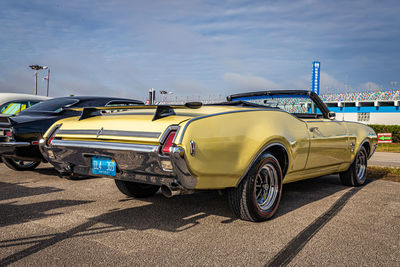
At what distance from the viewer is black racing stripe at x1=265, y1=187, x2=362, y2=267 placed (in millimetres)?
2576

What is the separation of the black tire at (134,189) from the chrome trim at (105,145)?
103 cm

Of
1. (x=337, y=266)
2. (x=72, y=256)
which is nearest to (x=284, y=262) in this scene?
(x=337, y=266)

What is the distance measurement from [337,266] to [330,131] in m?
2.59

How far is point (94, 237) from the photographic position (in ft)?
9.77

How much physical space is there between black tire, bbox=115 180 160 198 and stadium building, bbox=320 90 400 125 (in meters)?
39.7

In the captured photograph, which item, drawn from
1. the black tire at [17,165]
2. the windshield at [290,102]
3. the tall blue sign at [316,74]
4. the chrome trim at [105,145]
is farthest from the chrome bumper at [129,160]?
the tall blue sign at [316,74]

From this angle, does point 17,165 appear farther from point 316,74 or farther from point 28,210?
point 316,74

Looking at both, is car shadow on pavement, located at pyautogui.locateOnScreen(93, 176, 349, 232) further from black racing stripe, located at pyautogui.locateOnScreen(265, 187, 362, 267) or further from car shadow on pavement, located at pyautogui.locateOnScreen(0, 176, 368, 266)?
black racing stripe, located at pyautogui.locateOnScreen(265, 187, 362, 267)

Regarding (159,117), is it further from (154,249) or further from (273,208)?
(273,208)

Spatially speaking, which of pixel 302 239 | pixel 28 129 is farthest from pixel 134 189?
pixel 28 129

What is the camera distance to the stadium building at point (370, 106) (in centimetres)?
4194

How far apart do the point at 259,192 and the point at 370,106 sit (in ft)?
150

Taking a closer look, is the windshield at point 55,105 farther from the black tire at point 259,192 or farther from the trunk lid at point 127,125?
the black tire at point 259,192

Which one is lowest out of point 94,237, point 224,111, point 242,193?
point 94,237
